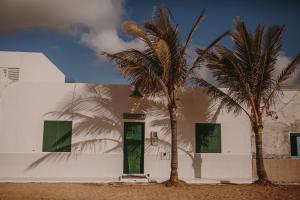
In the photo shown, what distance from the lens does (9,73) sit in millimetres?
14766

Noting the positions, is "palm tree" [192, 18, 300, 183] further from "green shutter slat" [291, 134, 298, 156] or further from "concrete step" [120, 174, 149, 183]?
"concrete step" [120, 174, 149, 183]

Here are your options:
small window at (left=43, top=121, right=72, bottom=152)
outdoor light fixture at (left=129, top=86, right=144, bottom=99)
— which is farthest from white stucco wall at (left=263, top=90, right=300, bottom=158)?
small window at (left=43, top=121, right=72, bottom=152)

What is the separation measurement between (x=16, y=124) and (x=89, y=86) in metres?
2.83

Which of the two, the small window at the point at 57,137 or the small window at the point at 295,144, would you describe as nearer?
the small window at the point at 57,137

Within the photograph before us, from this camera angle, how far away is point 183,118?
1243cm

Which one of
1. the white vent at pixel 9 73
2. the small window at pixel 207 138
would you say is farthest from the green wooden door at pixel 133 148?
the white vent at pixel 9 73

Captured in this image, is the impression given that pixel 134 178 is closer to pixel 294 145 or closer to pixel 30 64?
pixel 294 145

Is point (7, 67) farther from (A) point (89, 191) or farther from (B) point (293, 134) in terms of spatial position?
(B) point (293, 134)

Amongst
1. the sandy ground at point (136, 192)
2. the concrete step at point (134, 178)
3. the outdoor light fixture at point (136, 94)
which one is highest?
the outdoor light fixture at point (136, 94)

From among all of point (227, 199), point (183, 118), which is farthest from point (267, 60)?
point (227, 199)

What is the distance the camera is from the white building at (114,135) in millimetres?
11656

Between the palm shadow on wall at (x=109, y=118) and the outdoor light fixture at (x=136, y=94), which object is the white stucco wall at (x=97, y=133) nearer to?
the palm shadow on wall at (x=109, y=118)

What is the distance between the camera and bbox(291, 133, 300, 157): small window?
41.6 ft

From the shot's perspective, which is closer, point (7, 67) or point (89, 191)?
point (89, 191)
